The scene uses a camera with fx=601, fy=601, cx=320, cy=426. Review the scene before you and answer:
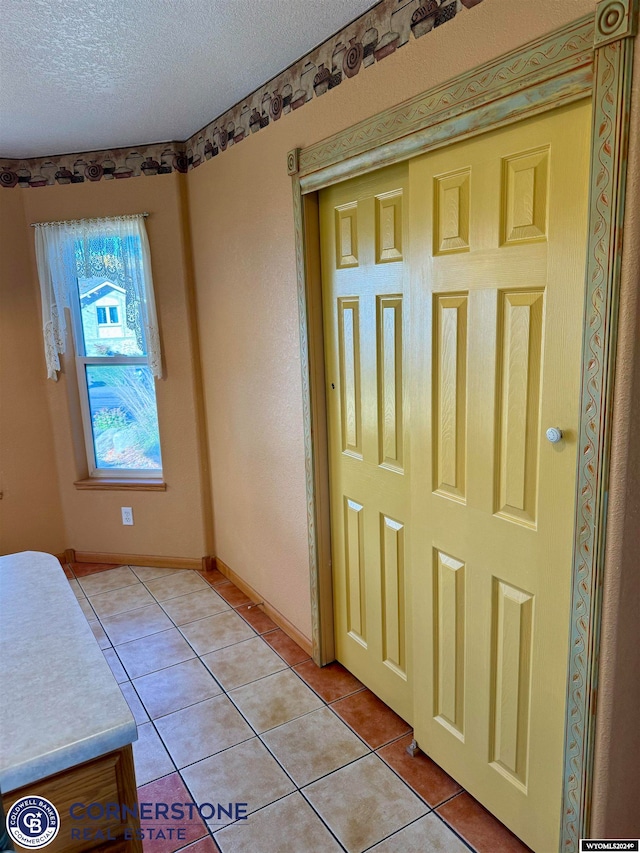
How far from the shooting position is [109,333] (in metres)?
3.61

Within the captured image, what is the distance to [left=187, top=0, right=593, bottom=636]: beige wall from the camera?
2.04 m

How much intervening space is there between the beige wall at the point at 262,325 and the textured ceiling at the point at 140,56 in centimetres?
21

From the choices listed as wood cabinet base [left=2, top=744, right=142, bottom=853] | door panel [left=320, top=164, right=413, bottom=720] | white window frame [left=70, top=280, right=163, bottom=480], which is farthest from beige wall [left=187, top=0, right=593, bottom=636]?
wood cabinet base [left=2, top=744, right=142, bottom=853]

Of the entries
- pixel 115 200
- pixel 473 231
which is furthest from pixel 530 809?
pixel 115 200

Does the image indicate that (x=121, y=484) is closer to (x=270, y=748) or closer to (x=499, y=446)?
(x=270, y=748)

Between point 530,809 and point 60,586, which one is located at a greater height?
point 60,586

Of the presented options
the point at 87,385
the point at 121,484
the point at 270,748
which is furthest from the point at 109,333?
the point at 270,748

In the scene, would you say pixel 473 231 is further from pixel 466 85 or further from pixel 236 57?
pixel 236 57

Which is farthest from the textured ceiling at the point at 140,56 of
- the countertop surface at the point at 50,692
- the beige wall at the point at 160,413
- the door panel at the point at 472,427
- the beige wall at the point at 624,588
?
the countertop surface at the point at 50,692

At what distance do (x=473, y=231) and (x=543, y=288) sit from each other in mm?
286

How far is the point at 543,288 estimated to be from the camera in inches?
57.6

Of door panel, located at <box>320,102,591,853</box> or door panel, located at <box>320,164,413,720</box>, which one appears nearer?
door panel, located at <box>320,102,591,853</box>

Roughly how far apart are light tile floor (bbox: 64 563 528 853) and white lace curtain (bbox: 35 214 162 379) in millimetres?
1507

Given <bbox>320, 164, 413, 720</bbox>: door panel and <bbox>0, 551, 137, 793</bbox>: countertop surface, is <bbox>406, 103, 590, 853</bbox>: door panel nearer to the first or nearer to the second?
<bbox>320, 164, 413, 720</bbox>: door panel
